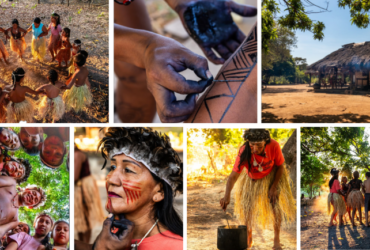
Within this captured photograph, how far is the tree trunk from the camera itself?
2.83 m

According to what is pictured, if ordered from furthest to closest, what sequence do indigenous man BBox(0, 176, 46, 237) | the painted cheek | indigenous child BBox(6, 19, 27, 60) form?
indigenous child BBox(6, 19, 27, 60) → indigenous man BBox(0, 176, 46, 237) → the painted cheek

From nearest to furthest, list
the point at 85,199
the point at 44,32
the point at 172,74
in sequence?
the point at 172,74 → the point at 85,199 → the point at 44,32

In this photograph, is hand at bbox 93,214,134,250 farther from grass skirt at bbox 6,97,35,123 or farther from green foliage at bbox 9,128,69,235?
grass skirt at bbox 6,97,35,123

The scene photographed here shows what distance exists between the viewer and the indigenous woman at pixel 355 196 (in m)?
2.87

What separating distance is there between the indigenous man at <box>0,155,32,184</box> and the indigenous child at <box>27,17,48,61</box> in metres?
0.95

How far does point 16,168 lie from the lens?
2.81 metres

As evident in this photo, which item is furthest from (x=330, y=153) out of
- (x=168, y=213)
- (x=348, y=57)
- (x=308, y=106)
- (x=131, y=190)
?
(x=131, y=190)

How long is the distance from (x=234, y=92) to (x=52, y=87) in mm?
1660

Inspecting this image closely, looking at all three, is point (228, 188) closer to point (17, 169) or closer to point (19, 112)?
point (17, 169)

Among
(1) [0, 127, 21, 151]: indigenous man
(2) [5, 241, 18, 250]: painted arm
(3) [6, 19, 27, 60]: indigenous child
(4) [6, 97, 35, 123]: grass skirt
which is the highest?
(3) [6, 19, 27, 60]: indigenous child

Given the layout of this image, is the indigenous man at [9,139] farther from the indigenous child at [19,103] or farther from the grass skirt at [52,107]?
the grass skirt at [52,107]

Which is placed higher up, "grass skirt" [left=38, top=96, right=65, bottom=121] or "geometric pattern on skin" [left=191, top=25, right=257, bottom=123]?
"geometric pattern on skin" [left=191, top=25, right=257, bottom=123]

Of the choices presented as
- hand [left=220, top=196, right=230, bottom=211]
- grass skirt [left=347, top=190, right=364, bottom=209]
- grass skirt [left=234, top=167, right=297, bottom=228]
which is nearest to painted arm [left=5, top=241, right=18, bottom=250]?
hand [left=220, top=196, right=230, bottom=211]

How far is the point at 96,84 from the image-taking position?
2.86 meters
